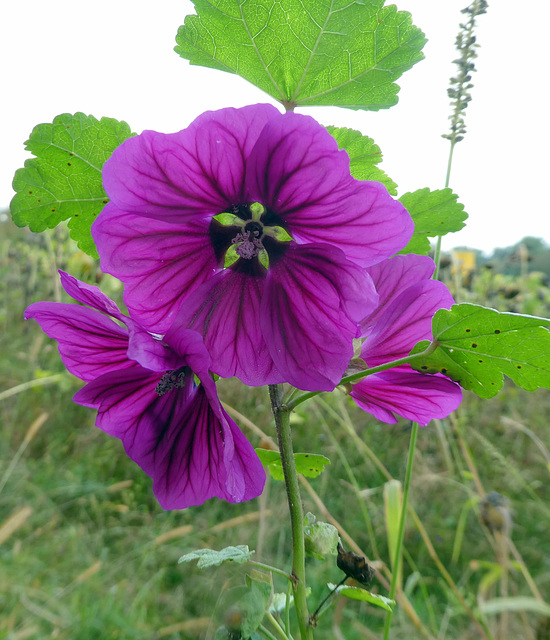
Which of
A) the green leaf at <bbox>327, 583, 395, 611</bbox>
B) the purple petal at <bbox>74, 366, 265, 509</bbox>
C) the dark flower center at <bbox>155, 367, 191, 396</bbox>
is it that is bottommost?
the green leaf at <bbox>327, 583, 395, 611</bbox>

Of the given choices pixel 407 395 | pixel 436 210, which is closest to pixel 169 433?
pixel 407 395

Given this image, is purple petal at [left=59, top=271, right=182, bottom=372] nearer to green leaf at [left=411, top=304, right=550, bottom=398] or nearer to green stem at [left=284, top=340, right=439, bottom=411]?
green stem at [left=284, top=340, right=439, bottom=411]

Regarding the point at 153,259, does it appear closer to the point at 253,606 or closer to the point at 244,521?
the point at 253,606

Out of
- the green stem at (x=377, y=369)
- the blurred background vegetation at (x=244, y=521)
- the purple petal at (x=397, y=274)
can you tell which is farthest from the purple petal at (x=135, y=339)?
the blurred background vegetation at (x=244, y=521)

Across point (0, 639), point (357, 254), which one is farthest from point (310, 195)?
point (0, 639)

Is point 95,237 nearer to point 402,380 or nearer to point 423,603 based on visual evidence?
point 402,380

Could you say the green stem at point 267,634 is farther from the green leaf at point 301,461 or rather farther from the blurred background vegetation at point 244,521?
the blurred background vegetation at point 244,521

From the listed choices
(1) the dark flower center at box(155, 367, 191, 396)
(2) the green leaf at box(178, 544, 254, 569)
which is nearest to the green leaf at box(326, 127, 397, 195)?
(1) the dark flower center at box(155, 367, 191, 396)
